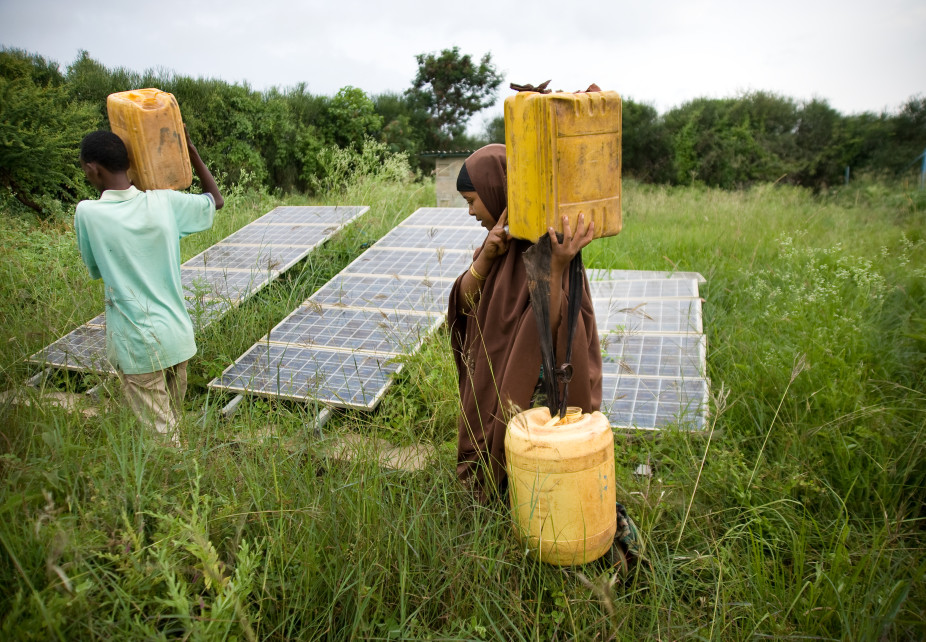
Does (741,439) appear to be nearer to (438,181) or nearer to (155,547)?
(155,547)

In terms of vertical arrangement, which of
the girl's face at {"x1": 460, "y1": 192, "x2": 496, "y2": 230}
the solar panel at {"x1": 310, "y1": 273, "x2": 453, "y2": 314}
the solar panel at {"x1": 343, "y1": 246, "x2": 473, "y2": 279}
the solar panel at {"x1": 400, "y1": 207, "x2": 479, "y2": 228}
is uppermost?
the girl's face at {"x1": 460, "y1": 192, "x2": 496, "y2": 230}

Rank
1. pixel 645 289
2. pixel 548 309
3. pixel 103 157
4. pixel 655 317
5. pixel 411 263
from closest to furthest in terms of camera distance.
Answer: pixel 548 309, pixel 103 157, pixel 655 317, pixel 645 289, pixel 411 263

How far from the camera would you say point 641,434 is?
3488 mm

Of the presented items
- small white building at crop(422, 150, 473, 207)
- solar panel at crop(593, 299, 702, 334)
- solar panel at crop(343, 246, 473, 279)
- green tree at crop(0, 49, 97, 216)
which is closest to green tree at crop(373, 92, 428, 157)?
small white building at crop(422, 150, 473, 207)

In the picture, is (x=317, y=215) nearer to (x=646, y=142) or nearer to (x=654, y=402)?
(x=654, y=402)

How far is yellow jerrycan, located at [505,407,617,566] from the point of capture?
188 centimetres

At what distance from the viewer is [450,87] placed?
25.3 metres

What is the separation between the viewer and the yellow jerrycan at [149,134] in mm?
3294

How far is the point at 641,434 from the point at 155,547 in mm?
2485

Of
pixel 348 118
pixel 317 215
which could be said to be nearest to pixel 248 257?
pixel 317 215

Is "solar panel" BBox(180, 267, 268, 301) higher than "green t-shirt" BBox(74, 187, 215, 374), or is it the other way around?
"green t-shirt" BBox(74, 187, 215, 374)

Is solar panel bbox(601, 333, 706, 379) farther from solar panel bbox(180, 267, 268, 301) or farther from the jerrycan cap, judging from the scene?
solar panel bbox(180, 267, 268, 301)

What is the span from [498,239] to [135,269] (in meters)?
2.11

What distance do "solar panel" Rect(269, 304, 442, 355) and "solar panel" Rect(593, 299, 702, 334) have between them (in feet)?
4.42
